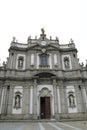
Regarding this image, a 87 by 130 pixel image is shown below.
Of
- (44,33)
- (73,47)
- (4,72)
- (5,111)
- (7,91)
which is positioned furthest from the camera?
(44,33)

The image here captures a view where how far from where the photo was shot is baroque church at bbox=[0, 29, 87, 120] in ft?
61.6

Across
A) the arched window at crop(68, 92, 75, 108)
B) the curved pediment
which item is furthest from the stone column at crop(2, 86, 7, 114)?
the arched window at crop(68, 92, 75, 108)

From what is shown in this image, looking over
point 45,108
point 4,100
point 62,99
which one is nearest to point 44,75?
point 62,99

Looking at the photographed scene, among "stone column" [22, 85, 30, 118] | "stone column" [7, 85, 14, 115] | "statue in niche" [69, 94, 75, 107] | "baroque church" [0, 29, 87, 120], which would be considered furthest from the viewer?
"statue in niche" [69, 94, 75, 107]

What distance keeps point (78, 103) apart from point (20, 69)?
10.3 metres

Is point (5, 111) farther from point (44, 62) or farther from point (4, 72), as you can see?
point (44, 62)

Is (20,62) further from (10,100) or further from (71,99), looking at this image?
(71,99)

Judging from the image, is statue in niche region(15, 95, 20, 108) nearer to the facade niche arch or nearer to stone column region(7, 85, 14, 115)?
the facade niche arch

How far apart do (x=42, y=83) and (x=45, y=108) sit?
3.67 m

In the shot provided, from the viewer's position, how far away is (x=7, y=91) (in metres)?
19.6

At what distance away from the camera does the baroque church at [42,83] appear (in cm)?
1877

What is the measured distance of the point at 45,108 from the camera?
19.5 metres

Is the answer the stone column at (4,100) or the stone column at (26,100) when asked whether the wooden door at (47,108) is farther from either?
the stone column at (4,100)

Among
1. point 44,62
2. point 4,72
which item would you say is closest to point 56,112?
point 44,62
